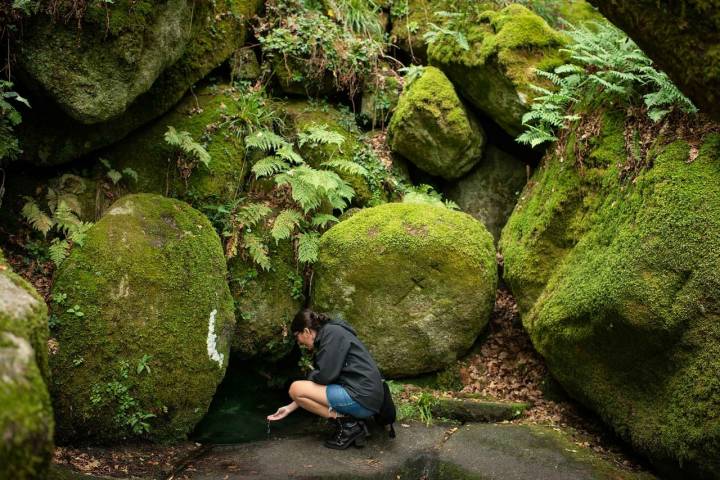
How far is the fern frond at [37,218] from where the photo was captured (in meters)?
6.46

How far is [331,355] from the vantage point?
18.9 feet

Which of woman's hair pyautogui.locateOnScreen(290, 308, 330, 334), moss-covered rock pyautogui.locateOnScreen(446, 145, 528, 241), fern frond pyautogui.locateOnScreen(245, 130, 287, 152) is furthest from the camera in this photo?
moss-covered rock pyautogui.locateOnScreen(446, 145, 528, 241)

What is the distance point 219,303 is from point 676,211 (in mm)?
4988

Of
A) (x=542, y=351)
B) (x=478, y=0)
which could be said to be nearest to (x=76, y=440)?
(x=542, y=351)

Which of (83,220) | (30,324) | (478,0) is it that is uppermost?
(478,0)

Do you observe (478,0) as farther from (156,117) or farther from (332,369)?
(332,369)

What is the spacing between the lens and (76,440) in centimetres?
564

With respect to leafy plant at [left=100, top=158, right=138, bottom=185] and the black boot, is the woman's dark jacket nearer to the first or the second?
the black boot

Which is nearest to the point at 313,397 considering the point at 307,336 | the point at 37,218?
the point at 307,336

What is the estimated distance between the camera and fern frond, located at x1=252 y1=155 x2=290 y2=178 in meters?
8.09

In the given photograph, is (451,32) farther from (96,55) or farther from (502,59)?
(96,55)

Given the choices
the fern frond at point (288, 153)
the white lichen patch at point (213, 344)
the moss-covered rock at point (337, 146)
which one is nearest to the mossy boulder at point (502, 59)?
the moss-covered rock at point (337, 146)

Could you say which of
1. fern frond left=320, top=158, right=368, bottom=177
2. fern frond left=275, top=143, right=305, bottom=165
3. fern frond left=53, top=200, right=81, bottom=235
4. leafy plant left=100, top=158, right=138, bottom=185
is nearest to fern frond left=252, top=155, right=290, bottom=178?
fern frond left=275, top=143, right=305, bottom=165

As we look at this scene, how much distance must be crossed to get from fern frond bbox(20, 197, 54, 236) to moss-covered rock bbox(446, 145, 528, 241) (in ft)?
Result: 19.9
